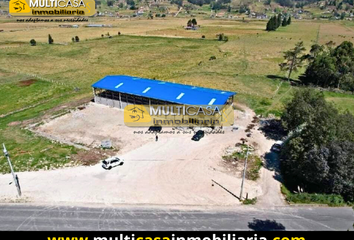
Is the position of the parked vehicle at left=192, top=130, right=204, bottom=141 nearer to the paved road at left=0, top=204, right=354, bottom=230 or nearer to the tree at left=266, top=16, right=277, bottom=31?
the paved road at left=0, top=204, right=354, bottom=230

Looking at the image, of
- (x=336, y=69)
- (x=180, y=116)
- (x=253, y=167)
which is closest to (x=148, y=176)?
(x=253, y=167)

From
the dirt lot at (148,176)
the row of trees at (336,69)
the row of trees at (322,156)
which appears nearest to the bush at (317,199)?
the row of trees at (322,156)

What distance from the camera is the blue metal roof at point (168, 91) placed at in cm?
5234

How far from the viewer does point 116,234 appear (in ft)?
93.8

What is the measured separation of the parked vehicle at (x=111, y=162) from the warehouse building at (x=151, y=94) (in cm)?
1743

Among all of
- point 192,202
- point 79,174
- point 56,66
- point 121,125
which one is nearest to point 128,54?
point 56,66

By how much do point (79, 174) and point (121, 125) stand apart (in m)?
16.1

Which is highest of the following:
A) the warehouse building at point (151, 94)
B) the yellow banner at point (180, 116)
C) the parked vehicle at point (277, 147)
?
the warehouse building at point (151, 94)

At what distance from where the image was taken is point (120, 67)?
96.0 m

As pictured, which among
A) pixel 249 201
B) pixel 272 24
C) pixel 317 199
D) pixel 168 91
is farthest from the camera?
pixel 272 24

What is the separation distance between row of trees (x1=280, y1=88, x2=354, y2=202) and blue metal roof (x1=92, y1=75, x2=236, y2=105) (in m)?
16.9

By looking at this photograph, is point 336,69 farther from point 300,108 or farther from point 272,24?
point 272,24

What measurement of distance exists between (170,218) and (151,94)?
29.9 m

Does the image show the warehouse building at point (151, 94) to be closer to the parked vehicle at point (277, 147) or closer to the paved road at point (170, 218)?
the parked vehicle at point (277, 147)
